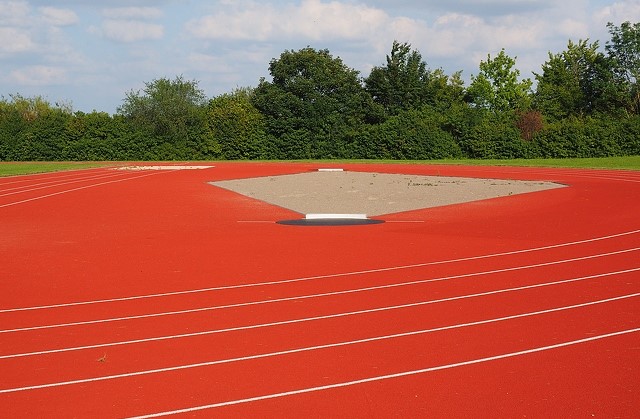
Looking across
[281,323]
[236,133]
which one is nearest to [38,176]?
[236,133]

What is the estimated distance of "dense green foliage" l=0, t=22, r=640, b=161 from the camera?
168 feet

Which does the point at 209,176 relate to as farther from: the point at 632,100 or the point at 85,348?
the point at 632,100

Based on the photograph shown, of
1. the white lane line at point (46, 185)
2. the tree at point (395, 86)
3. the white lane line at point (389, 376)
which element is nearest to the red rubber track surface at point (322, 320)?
the white lane line at point (389, 376)

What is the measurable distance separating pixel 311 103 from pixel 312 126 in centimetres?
198

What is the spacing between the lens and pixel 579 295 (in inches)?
368

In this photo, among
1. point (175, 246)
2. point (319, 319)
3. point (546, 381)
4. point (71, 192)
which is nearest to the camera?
point (546, 381)

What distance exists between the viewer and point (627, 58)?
222 ft

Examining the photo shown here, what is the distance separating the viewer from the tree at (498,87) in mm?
74938

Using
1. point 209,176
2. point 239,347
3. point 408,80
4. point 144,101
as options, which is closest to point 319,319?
point 239,347

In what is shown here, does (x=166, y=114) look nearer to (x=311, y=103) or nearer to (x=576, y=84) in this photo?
(x=311, y=103)

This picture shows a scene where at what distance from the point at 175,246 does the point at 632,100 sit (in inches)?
2322

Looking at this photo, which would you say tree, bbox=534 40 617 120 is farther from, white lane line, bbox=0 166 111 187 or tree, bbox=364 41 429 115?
white lane line, bbox=0 166 111 187

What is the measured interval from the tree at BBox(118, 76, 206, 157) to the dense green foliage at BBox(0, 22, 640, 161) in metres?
0.07

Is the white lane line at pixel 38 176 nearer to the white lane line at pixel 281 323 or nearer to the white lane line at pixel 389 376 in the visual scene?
the white lane line at pixel 281 323
